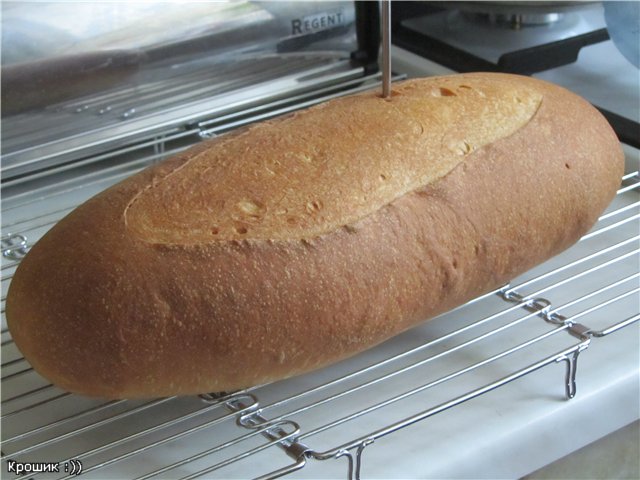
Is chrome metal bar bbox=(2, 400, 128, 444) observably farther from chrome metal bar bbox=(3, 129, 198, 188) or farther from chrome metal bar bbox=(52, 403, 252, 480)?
chrome metal bar bbox=(3, 129, 198, 188)

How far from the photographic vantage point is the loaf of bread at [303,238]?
2.19 ft

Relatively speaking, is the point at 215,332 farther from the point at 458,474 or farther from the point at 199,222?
the point at 458,474

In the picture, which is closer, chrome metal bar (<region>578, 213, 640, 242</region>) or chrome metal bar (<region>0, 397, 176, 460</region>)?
chrome metal bar (<region>0, 397, 176, 460</region>)

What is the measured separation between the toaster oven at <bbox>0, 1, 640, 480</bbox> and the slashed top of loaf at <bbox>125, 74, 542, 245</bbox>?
131 millimetres

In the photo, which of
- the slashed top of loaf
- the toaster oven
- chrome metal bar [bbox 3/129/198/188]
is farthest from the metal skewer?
chrome metal bar [bbox 3/129/198/188]

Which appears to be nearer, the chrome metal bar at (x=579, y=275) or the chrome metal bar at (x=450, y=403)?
the chrome metal bar at (x=450, y=403)

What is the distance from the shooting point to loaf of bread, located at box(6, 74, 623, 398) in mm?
667

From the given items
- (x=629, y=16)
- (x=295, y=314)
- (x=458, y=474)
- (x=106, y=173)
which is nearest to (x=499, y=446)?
(x=458, y=474)

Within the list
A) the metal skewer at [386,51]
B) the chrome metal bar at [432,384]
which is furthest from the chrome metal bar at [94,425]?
the metal skewer at [386,51]

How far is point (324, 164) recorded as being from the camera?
0.76m

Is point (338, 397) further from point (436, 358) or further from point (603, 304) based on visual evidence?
point (603, 304)

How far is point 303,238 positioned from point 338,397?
0.41 ft

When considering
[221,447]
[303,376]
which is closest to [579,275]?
[303,376]

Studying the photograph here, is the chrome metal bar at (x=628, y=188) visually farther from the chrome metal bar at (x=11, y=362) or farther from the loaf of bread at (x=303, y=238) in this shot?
the chrome metal bar at (x=11, y=362)
